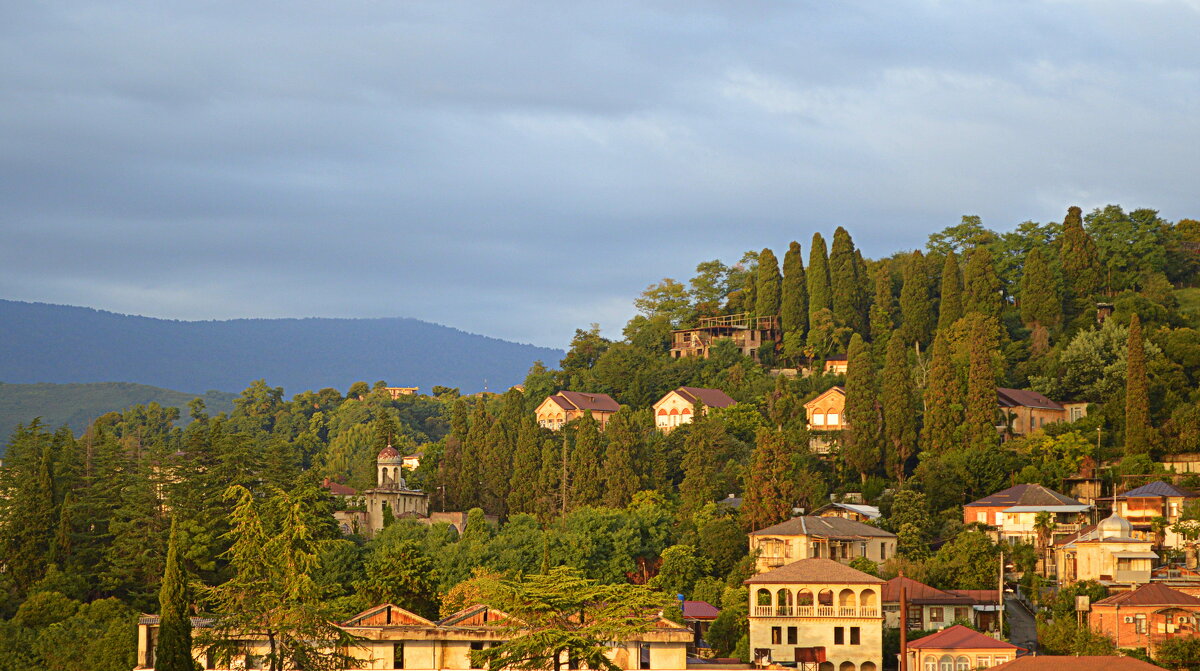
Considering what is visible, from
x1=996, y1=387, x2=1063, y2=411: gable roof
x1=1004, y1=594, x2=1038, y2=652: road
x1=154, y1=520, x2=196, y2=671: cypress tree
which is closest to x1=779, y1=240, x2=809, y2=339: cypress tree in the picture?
x1=996, y1=387, x2=1063, y2=411: gable roof

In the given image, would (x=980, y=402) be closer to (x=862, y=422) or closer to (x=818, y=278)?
(x=862, y=422)

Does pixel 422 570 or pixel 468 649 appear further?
pixel 422 570

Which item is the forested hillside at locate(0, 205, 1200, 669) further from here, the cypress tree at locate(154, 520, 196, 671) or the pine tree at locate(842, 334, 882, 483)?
the cypress tree at locate(154, 520, 196, 671)

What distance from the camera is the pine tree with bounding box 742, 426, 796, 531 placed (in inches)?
2803

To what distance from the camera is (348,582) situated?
66.2 metres

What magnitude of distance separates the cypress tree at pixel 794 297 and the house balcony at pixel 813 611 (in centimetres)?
3859

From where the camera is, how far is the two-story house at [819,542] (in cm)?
6794

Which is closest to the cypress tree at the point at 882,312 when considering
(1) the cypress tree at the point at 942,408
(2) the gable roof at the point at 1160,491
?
(1) the cypress tree at the point at 942,408

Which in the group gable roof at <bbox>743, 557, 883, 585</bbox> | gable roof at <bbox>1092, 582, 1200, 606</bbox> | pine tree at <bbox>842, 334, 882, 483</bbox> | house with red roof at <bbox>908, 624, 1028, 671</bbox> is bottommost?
house with red roof at <bbox>908, 624, 1028, 671</bbox>

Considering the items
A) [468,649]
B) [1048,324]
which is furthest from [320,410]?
[468,649]

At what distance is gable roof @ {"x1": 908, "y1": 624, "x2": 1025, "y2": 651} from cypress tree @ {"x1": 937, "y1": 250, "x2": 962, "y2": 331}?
3419cm

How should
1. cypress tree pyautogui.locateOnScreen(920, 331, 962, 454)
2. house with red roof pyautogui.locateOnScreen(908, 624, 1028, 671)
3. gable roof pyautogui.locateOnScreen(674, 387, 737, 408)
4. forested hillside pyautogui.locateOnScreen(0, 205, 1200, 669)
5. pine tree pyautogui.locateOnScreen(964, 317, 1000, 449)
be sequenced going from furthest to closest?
gable roof pyautogui.locateOnScreen(674, 387, 737, 408), cypress tree pyautogui.locateOnScreen(920, 331, 962, 454), pine tree pyautogui.locateOnScreen(964, 317, 1000, 449), forested hillside pyautogui.locateOnScreen(0, 205, 1200, 669), house with red roof pyautogui.locateOnScreen(908, 624, 1028, 671)

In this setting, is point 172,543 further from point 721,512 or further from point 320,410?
point 320,410

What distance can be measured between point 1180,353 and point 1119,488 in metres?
11.1
